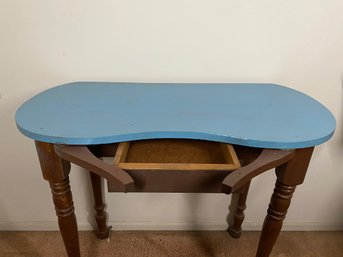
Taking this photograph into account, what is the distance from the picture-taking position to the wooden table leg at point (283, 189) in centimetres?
73

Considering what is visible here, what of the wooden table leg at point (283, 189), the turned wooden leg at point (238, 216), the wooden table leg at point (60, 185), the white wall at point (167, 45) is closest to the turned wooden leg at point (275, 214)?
the wooden table leg at point (283, 189)

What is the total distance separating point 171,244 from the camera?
4.29 feet

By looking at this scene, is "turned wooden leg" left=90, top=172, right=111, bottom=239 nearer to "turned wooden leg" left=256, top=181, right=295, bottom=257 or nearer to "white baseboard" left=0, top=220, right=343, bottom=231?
"white baseboard" left=0, top=220, right=343, bottom=231

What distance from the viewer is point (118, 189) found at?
631 mm

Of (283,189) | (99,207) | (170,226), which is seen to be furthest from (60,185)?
(170,226)

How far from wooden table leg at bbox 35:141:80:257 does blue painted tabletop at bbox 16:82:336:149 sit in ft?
0.20

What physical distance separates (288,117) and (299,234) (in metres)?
0.84

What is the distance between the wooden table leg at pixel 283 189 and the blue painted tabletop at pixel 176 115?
0.19 ft

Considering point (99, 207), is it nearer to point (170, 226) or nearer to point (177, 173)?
point (170, 226)

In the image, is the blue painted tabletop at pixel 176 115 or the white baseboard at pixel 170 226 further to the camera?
the white baseboard at pixel 170 226

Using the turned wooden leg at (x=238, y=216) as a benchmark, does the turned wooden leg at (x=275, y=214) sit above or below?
above

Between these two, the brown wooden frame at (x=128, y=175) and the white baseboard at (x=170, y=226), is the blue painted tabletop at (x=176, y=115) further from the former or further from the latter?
the white baseboard at (x=170, y=226)

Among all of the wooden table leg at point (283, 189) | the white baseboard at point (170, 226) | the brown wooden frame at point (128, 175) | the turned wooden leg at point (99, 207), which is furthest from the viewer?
the white baseboard at point (170, 226)

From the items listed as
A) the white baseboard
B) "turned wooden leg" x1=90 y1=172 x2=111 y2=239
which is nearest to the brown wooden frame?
"turned wooden leg" x1=90 y1=172 x2=111 y2=239
